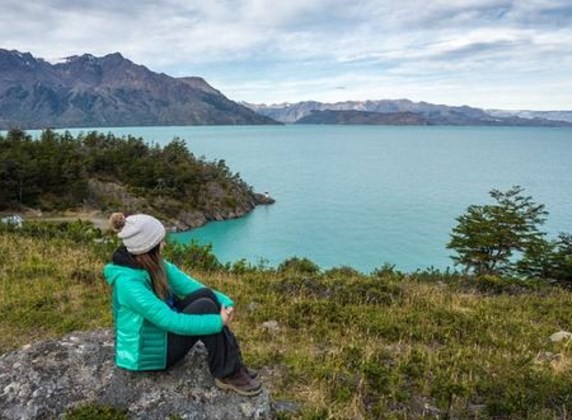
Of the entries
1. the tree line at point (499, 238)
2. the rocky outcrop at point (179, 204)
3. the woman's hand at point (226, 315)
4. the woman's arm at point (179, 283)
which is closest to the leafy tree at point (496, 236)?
the tree line at point (499, 238)

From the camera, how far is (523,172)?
145375 mm

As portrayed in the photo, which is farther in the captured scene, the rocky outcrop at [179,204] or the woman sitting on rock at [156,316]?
the rocky outcrop at [179,204]

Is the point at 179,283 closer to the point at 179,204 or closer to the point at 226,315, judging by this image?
the point at 226,315

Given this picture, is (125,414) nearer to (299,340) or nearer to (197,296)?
(197,296)

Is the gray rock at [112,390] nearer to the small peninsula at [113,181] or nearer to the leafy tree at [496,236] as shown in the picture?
the leafy tree at [496,236]

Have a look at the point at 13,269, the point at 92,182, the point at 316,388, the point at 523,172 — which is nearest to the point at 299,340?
the point at 316,388

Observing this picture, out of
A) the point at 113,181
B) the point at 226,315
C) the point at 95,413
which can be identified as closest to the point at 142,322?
the point at 226,315

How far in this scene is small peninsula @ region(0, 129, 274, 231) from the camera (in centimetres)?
7194

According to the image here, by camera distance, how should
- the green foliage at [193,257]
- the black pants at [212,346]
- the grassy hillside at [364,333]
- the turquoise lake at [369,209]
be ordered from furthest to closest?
the turquoise lake at [369,209], the green foliage at [193,257], the grassy hillside at [364,333], the black pants at [212,346]

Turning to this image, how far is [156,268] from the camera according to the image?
4.69 meters

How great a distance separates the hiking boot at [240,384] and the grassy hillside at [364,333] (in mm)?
828

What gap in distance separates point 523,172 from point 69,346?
158 metres

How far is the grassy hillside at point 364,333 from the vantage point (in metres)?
5.95

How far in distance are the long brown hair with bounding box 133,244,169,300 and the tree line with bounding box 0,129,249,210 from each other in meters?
72.4
